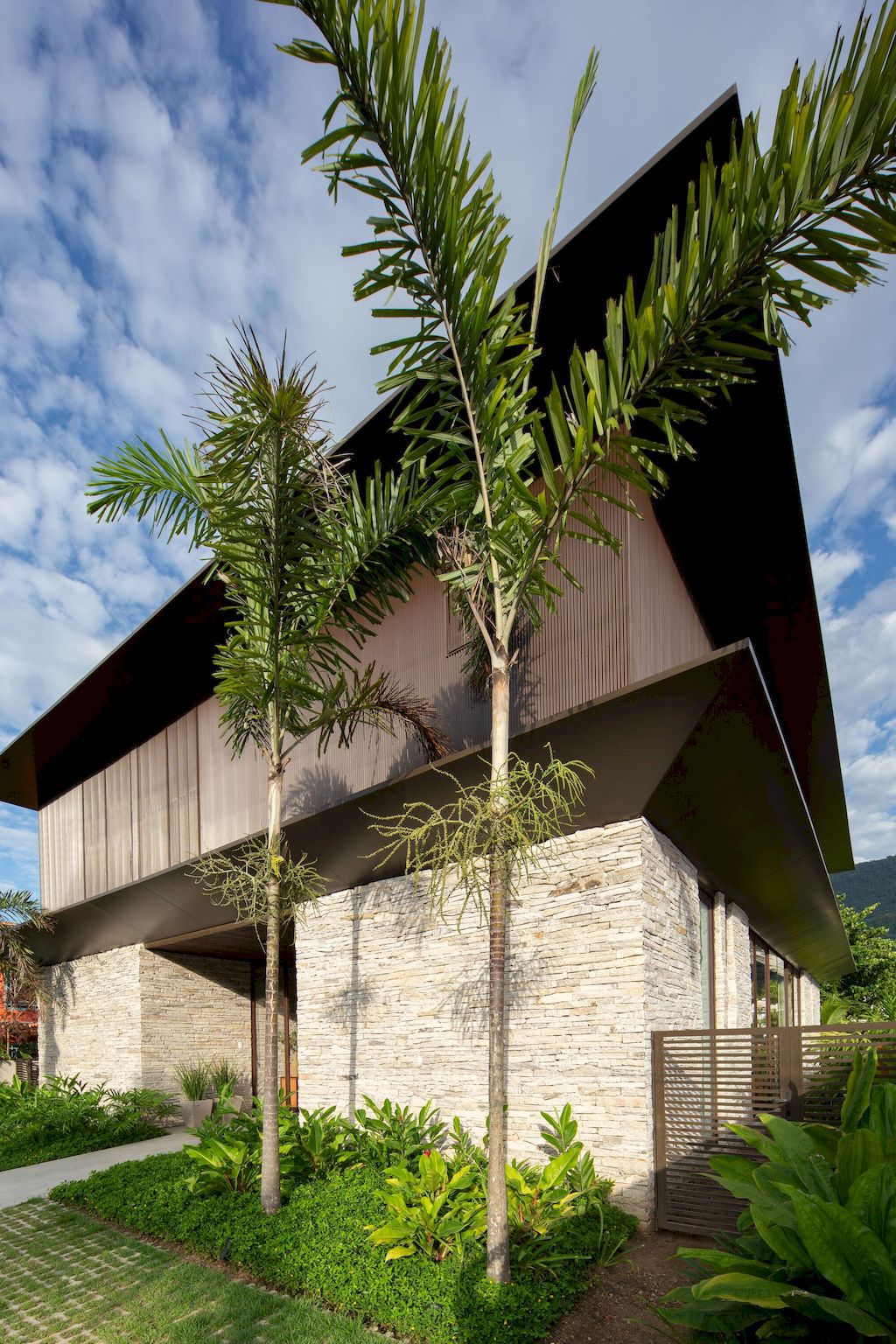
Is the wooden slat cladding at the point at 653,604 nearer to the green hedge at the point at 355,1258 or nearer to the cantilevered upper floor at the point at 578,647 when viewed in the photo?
the cantilevered upper floor at the point at 578,647

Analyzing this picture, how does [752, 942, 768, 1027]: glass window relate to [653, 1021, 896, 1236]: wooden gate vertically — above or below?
below

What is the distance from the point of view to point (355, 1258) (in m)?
5.30

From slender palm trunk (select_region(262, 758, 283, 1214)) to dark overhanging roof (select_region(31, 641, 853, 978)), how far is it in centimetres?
145

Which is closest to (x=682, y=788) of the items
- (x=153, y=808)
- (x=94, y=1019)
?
(x=153, y=808)

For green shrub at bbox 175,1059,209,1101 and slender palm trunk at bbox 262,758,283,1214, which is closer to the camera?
Answer: slender palm trunk at bbox 262,758,283,1214

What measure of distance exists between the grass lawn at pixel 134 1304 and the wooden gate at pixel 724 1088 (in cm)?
269

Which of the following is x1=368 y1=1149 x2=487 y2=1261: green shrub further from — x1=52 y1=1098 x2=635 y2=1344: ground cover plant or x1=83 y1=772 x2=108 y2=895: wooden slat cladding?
x1=83 y1=772 x2=108 y2=895: wooden slat cladding

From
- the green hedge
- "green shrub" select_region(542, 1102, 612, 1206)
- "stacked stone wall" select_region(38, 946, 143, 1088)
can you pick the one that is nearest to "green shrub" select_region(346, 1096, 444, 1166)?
the green hedge

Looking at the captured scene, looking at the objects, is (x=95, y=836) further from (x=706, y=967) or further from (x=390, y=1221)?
(x=390, y=1221)

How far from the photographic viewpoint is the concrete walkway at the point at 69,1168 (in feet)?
30.9

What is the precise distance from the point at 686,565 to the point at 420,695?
329 cm

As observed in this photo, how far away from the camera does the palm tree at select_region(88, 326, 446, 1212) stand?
603 cm

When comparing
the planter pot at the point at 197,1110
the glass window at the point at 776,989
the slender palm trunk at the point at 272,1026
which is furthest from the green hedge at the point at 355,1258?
the glass window at the point at 776,989

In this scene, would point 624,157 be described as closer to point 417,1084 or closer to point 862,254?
point 862,254
